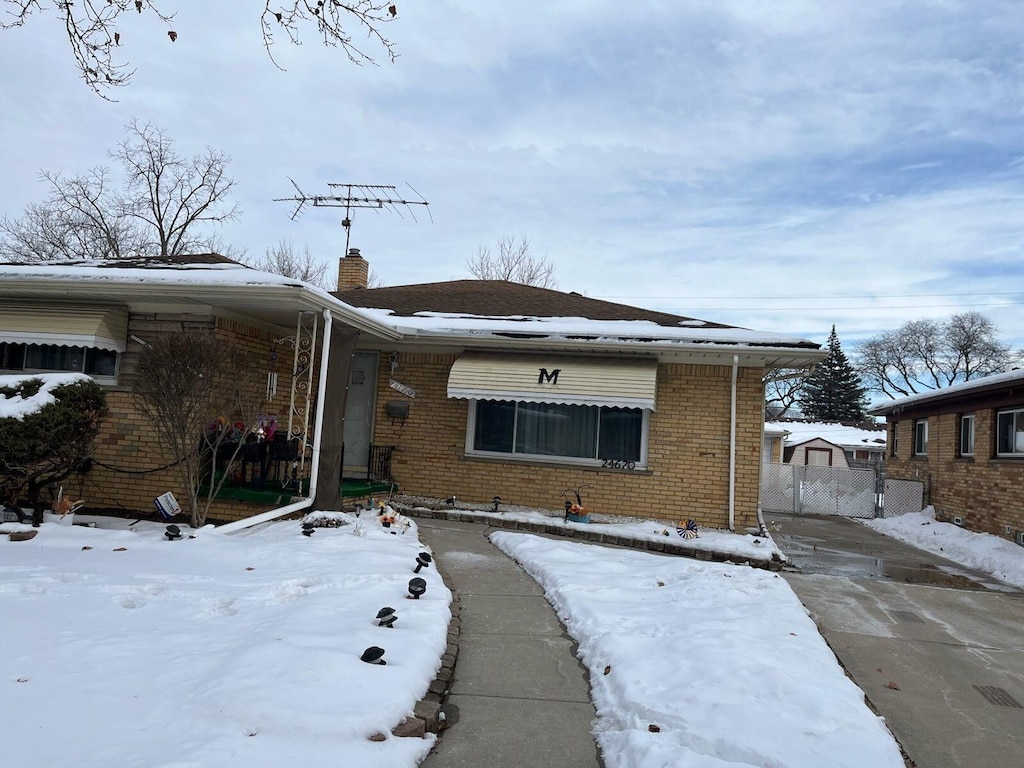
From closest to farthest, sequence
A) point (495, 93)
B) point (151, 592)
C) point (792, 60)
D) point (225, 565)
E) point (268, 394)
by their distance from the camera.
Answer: point (151, 592)
point (225, 565)
point (268, 394)
point (792, 60)
point (495, 93)

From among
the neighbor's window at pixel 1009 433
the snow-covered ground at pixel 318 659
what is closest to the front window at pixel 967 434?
the neighbor's window at pixel 1009 433

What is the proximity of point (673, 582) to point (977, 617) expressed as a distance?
3136 millimetres

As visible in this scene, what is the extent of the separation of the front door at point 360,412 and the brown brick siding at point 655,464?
2.03 ft

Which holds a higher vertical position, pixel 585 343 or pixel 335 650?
pixel 585 343

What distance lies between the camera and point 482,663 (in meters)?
4.44

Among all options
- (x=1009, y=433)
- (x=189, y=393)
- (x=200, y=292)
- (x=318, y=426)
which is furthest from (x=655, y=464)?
(x=1009, y=433)

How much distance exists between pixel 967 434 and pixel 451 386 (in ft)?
37.4

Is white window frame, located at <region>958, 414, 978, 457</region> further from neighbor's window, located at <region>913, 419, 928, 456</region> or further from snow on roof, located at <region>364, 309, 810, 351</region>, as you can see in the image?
snow on roof, located at <region>364, 309, 810, 351</region>

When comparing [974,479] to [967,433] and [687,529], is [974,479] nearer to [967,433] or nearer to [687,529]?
[967,433]

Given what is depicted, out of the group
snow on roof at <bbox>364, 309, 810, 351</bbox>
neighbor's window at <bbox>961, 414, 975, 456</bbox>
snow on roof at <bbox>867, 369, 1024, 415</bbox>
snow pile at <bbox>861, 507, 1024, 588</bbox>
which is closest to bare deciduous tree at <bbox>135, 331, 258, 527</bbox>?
A: snow on roof at <bbox>364, 309, 810, 351</bbox>

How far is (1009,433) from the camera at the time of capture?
12.4 m

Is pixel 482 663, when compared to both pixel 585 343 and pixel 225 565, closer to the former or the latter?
pixel 225 565

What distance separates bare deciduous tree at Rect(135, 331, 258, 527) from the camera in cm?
678

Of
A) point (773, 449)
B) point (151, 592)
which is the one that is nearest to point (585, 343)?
point (151, 592)
